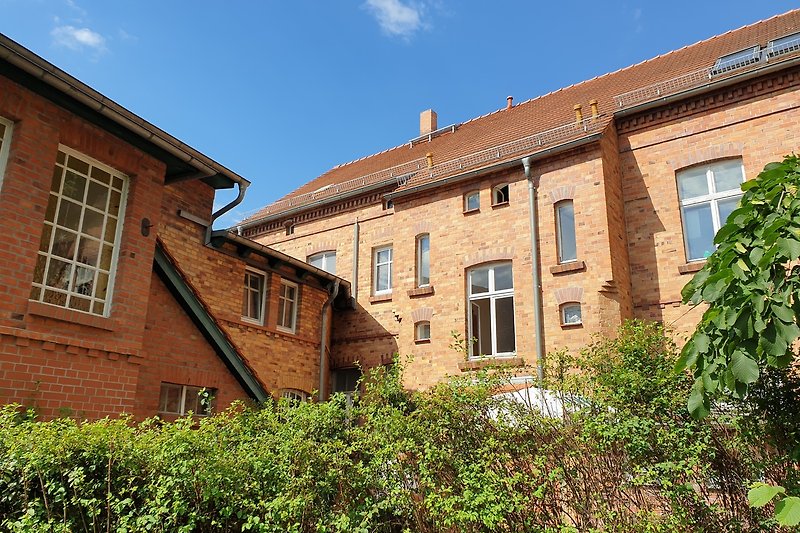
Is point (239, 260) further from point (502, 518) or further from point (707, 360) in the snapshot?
point (707, 360)

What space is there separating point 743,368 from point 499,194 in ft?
39.4

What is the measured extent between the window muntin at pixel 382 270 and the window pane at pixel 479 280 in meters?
2.99

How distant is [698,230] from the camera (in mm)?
13242

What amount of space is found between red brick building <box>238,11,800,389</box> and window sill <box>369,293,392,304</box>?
104mm

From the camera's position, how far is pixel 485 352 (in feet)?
48.9

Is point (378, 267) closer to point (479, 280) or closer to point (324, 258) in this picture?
point (324, 258)

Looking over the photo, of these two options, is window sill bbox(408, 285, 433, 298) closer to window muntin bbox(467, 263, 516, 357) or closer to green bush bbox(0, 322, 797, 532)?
window muntin bbox(467, 263, 516, 357)

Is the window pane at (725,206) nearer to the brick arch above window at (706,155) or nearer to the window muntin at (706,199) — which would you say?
the window muntin at (706,199)

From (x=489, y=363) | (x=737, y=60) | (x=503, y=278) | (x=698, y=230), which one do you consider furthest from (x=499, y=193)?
(x=489, y=363)

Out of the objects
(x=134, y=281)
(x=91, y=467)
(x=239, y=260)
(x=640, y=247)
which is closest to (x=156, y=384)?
(x=134, y=281)

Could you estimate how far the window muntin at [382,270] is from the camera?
17.8m

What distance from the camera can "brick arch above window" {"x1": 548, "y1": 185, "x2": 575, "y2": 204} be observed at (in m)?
14.2

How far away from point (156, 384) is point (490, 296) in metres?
8.14

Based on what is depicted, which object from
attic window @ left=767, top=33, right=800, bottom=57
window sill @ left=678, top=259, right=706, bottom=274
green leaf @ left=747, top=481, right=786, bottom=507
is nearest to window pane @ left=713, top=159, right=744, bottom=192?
window sill @ left=678, top=259, right=706, bottom=274
